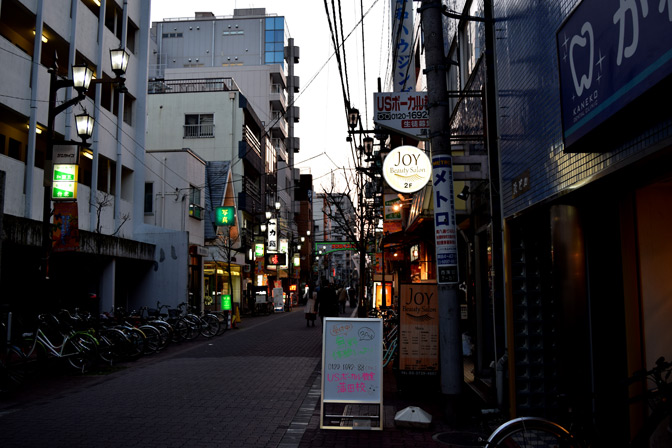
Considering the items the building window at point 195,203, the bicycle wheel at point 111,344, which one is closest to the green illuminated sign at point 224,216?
the building window at point 195,203

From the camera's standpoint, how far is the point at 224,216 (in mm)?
35844

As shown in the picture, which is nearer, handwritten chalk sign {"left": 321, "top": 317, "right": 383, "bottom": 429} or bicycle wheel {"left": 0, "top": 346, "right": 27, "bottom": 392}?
handwritten chalk sign {"left": 321, "top": 317, "right": 383, "bottom": 429}

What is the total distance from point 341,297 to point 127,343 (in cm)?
1598

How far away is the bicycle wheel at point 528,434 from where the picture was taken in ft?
14.7

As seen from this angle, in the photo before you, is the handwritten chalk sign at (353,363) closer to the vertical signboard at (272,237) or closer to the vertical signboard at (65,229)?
the vertical signboard at (65,229)

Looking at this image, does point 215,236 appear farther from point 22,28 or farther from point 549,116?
point 549,116

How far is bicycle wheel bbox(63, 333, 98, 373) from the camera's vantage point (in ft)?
41.8

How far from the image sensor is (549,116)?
6.73m

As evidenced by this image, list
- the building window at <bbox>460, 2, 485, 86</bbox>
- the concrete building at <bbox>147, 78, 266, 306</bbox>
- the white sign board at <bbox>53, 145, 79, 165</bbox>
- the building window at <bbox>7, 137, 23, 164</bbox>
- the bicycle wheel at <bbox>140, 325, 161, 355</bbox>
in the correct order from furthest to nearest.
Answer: the concrete building at <bbox>147, 78, 266, 306</bbox> < the building window at <bbox>7, 137, 23, 164</bbox> < the bicycle wheel at <bbox>140, 325, 161, 355</bbox> < the white sign board at <bbox>53, 145, 79, 165</bbox> < the building window at <bbox>460, 2, 485, 86</bbox>

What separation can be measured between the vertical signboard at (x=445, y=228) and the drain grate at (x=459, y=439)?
75.7 inches

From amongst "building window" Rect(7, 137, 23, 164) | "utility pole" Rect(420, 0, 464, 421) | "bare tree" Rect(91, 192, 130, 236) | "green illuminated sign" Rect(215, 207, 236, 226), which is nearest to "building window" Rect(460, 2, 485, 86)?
"utility pole" Rect(420, 0, 464, 421)

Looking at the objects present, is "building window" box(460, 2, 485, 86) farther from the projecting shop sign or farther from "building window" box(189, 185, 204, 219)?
"building window" box(189, 185, 204, 219)

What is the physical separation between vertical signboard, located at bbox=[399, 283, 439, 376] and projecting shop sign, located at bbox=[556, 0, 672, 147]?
497cm

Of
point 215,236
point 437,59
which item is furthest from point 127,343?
point 215,236
